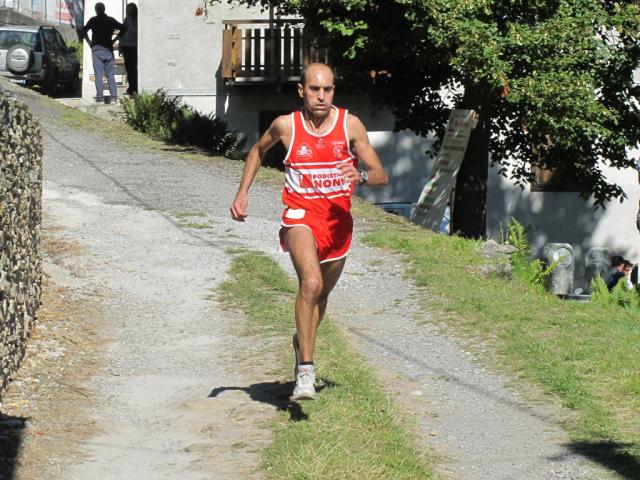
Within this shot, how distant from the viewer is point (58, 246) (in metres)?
11.9

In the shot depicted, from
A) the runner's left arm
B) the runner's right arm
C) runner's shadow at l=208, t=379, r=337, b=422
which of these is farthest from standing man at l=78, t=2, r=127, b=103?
the runner's left arm

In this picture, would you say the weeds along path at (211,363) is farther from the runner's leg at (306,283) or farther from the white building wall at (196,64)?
the white building wall at (196,64)

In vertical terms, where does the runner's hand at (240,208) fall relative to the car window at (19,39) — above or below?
below

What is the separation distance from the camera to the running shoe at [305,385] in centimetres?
629

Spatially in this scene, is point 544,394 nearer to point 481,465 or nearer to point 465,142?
point 481,465

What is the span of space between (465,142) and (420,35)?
1511 mm

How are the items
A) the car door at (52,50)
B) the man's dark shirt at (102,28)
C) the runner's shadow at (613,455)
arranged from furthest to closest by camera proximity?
1. the car door at (52,50)
2. the man's dark shirt at (102,28)
3. the runner's shadow at (613,455)

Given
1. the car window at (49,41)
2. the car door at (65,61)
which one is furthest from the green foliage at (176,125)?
the car door at (65,61)

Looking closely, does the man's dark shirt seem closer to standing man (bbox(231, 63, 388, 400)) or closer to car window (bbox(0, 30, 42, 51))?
car window (bbox(0, 30, 42, 51))

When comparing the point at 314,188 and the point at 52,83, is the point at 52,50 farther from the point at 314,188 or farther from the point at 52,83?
the point at 314,188

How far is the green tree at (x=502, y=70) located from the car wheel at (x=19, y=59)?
911 centimetres

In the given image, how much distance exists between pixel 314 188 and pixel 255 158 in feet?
1.69

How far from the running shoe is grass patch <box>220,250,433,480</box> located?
0.62 feet

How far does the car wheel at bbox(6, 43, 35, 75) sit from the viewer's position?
85.3ft
